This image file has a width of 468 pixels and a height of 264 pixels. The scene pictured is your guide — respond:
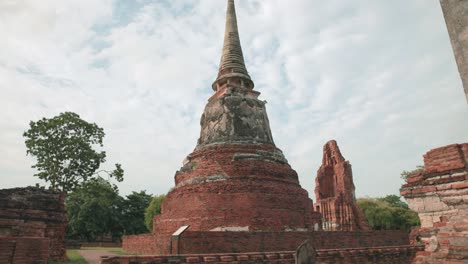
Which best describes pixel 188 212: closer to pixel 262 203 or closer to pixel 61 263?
pixel 262 203

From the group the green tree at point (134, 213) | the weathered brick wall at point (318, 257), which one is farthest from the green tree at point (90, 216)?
the weathered brick wall at point (318, 257)

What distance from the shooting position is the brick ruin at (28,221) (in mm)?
5957

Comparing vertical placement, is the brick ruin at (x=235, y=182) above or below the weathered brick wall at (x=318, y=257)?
above

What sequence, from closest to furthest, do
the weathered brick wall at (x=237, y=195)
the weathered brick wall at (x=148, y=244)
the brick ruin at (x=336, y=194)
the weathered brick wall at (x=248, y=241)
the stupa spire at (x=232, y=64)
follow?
the weathered brick wall at (x=248, y=241) → the weathered brick wall at (x=148, y=244) → the weathered brick wall at (x=237, y=195) → the stupa spire at (x=232, y=64) → the brick ruin at (x=336, y=194)

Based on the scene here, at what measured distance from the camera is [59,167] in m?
16.7

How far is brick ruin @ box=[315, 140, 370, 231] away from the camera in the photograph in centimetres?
2241

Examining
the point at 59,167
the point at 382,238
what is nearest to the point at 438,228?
the point at 382,238

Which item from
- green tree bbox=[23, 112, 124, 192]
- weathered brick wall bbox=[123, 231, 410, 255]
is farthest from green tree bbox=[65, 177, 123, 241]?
weathered brick wall bbox=[123, 231, 410, 255]

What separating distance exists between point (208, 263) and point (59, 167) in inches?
538

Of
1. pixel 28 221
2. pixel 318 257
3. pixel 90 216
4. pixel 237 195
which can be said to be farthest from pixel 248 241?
pixel 90 216

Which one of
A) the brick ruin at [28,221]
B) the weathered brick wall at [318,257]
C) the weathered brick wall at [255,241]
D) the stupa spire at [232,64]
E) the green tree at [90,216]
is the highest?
the stupa spire at [232,64]

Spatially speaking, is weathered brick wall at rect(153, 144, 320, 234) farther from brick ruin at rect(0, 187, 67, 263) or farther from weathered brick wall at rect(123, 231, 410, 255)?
brick ruin at rect(0, 187, 67, 263)

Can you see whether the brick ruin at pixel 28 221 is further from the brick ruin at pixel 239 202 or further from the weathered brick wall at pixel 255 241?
the weathered brick wall at pixel 255 241

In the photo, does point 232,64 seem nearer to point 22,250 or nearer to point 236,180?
point 236,180
